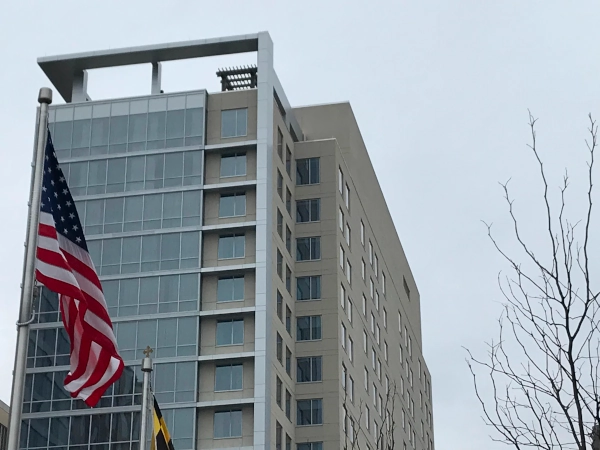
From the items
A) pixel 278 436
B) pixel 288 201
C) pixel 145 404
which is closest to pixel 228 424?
pixel 278 436

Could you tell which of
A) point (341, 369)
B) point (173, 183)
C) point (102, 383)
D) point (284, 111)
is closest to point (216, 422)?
point (341, 369)

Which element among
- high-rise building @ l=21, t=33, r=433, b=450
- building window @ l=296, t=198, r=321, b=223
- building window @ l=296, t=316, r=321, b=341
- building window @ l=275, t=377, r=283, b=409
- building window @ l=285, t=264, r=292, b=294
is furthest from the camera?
building window @ l=296, t=198, r=321, b=223

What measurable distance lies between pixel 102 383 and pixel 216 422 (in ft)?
173

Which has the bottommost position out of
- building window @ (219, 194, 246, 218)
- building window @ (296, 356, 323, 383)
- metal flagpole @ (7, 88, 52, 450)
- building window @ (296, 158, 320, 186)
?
metal flagpole @ (7, 88, 52, 450)

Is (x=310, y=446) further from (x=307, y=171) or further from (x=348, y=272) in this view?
(x=307, y=171)

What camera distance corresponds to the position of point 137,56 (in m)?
80.6

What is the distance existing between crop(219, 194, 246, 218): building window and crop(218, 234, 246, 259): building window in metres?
1.57

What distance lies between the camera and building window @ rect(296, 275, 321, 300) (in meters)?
81.8

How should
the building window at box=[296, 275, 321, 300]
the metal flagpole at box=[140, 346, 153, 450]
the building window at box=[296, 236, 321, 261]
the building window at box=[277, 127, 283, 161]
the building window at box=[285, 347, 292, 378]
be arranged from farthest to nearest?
the building window at box=[296, 236, 321, 261] → the building window at box=[296, 275, 321, 300] → the building window at box=[277, 127, 283, 161] → the building window at box=[285, 347, 292, 378] → the metal flagpole at box=[140, 346, 153, 450]

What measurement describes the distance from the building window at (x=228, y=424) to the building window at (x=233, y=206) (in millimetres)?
13740

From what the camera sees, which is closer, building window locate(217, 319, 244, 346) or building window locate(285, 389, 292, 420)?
building window locate(217, 319, 244, 346)

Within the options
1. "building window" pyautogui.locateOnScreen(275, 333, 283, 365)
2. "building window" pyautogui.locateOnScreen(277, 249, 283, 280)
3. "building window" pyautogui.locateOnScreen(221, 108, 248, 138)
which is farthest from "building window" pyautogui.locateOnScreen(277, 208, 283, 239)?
"building window" pyautogui.locateOnScreen(275, 333, 283, 365)

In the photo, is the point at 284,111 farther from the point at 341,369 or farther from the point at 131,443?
the point at 131,443

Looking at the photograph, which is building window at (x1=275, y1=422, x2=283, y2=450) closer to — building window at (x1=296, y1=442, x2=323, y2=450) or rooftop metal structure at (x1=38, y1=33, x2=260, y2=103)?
building window at (x1=296, y1=442, x2=323, y2=450)
